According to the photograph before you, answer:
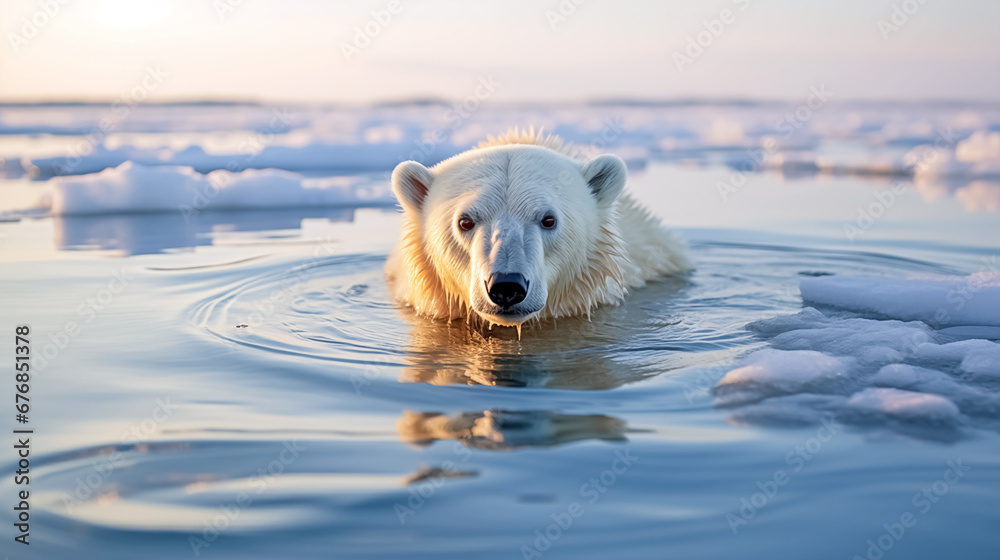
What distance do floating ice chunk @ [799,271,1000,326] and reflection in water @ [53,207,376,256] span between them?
15.3 ft

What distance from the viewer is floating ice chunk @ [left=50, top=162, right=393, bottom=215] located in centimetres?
853

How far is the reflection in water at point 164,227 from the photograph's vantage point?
258 inches

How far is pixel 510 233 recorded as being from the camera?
12.1 feet

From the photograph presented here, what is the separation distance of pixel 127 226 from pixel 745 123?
65.2 ft

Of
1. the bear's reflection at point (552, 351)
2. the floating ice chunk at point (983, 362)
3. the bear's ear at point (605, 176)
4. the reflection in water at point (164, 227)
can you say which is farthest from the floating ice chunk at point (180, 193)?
the floating ice chunk at point (983, 362)

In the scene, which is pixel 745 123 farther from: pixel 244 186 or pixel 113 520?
pixel 113 520

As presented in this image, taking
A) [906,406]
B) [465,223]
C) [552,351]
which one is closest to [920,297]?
[906,406]

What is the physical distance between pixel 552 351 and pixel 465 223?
0.72 meters

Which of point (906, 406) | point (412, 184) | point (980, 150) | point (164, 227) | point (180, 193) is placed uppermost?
point (980, 150)

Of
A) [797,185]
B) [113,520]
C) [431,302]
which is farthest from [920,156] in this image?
[113,520]

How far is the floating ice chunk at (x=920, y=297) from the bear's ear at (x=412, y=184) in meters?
2.23

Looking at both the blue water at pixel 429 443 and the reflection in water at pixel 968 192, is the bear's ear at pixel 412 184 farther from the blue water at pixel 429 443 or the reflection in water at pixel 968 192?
the reflection in water at pixel 968 192

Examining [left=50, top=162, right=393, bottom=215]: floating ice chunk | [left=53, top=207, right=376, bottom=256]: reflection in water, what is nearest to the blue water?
[left=53, top=207, right=376, bottom=256]: reflection in water

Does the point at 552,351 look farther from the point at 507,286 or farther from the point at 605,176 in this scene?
the point at 605,176
